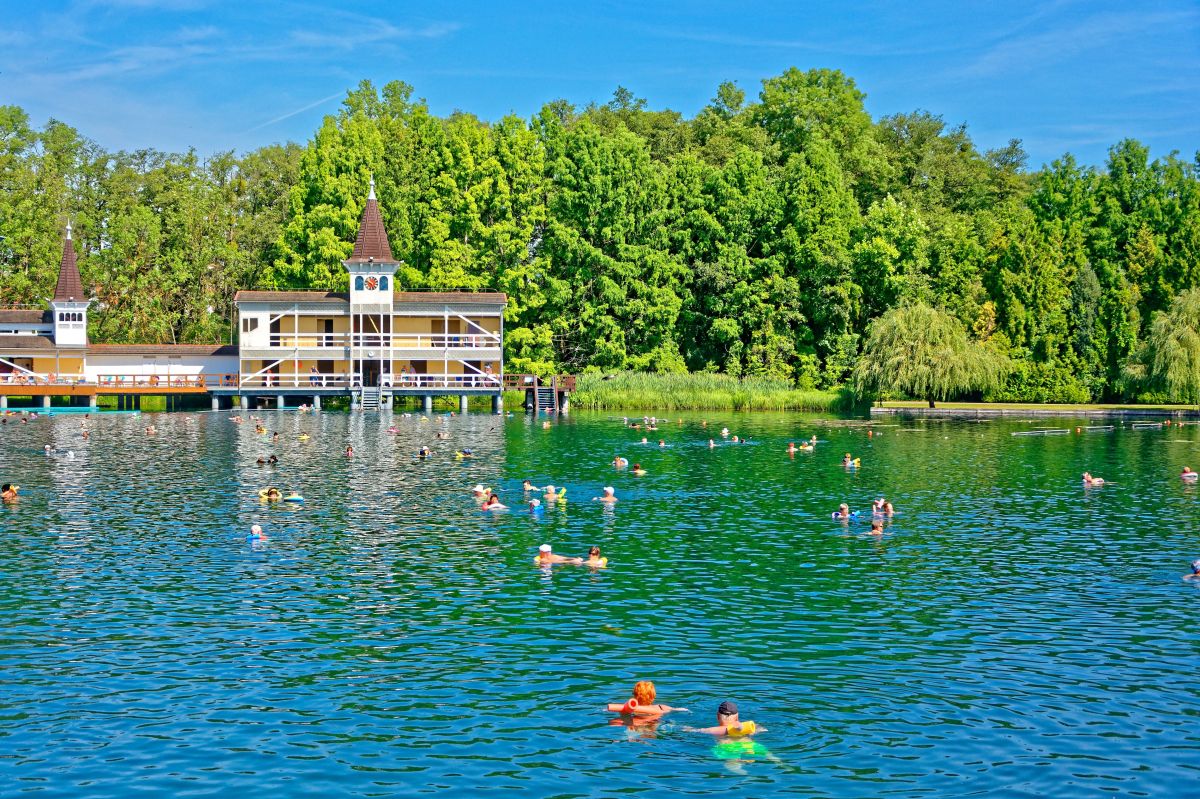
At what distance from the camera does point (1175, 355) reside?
7962 cm

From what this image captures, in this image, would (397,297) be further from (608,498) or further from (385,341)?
(608,498)

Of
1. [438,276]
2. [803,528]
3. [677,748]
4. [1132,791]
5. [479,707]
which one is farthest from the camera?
[438,276]

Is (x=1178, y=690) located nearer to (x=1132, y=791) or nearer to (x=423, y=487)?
(x=1132, y=791)

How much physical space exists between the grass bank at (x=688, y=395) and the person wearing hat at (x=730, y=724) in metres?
71.9

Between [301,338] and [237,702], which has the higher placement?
[301,338]

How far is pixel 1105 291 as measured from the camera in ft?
302

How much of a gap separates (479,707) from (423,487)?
85.2 ft

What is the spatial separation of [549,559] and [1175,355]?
6485 cm

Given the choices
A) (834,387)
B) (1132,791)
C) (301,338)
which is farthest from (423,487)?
(834,387)

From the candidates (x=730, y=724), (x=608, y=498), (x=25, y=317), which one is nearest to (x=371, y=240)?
(x=25, y=317)

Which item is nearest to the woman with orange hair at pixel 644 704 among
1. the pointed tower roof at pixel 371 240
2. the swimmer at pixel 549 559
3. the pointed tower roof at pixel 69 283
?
the swimmer at pixel 549 559

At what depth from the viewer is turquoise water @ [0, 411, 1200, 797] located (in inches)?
638

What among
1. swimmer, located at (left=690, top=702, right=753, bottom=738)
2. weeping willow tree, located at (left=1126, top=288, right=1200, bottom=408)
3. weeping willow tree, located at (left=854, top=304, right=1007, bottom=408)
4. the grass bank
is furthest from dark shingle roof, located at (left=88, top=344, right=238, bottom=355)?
swimmer, located at (left=690, top=702, right=753, bottom=738)

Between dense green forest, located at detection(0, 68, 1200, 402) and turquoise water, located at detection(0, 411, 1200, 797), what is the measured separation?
50945 mm
